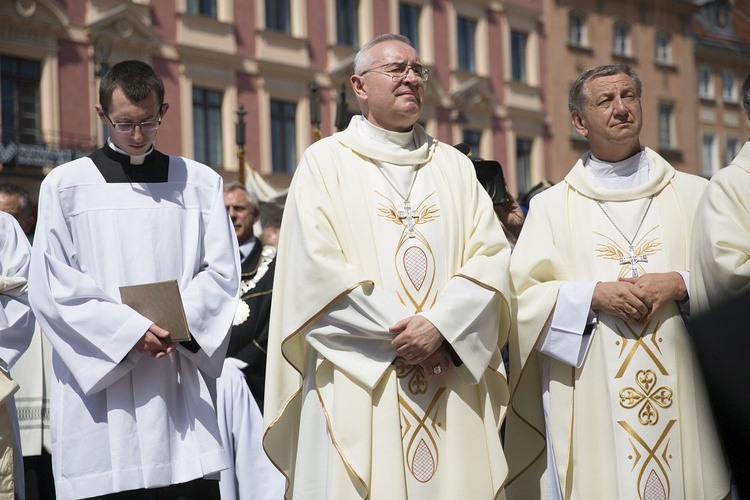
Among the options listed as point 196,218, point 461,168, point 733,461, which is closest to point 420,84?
point 461,168

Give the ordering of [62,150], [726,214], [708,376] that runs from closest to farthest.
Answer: [708,376] < [726,214] < [62,150]

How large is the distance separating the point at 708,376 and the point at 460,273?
9.03 ft

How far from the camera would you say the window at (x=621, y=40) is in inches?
1528

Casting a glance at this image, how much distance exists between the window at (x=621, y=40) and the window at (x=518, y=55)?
4.27m

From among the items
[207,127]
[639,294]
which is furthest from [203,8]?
[639,294]

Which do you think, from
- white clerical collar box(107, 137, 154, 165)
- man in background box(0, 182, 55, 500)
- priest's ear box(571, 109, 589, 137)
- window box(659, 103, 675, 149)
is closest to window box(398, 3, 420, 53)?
window box(659, 103, 675, 149)

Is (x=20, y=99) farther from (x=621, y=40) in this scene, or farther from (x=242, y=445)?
(x=621, y=40)

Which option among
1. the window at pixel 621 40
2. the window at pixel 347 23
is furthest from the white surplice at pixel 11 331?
the window at pixel 621 40

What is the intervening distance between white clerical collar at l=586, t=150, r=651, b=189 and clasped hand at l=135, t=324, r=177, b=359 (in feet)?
6.51

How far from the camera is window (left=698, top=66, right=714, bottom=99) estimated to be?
42031 mm

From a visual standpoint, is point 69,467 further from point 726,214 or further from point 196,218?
point 726,214

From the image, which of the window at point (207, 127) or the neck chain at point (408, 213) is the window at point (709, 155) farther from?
the neck chain at point (408, 213)

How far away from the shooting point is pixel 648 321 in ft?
15.2

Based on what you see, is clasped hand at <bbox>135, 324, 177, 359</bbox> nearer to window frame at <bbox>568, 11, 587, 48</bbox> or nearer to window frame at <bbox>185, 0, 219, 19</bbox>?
window frame at <bbox>185, 0, 219, 19</bbox>
